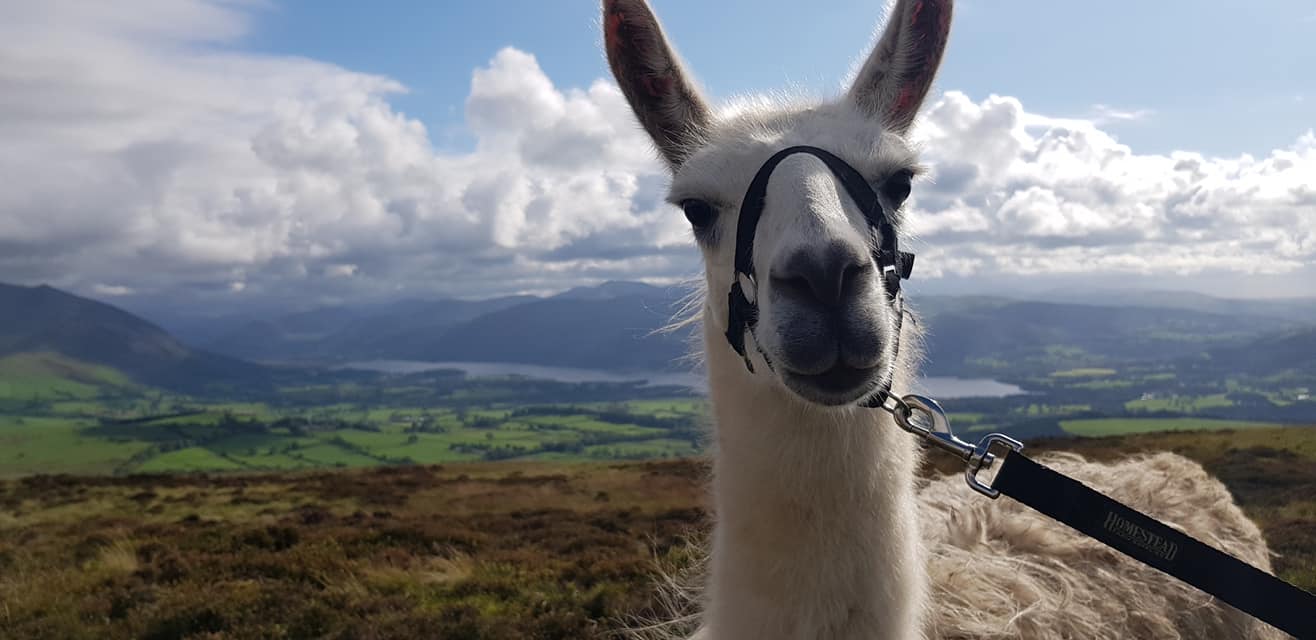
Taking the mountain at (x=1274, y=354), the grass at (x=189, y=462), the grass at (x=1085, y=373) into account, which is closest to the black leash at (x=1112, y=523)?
the grass at (x=189, y=462)

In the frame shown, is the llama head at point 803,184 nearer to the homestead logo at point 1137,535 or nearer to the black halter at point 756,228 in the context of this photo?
the black halter at point 756,228

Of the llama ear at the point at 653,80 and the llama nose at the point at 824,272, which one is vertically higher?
the llama ear at the point at 653,80

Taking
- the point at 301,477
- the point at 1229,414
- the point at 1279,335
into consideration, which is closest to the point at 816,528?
the point at 301,477

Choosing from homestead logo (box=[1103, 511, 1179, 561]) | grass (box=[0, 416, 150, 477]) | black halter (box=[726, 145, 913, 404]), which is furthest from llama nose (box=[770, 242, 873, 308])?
grass (box=[0, 416, 150, 477])

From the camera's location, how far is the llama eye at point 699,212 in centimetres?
292

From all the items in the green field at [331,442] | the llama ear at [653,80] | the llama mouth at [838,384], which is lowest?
the green field at [331,442]

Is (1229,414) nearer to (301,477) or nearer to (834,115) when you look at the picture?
(301,477)

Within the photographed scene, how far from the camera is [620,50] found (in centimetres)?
304

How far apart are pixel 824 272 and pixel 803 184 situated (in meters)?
0.46

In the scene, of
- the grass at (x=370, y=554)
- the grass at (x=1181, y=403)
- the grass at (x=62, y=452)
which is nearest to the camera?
the grass at (x=370, y=554)

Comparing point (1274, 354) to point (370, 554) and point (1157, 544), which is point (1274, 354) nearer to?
point (370, 554)

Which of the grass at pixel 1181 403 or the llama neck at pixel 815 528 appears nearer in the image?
the llama neck at pixel 815 528

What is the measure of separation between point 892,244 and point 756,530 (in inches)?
43.4

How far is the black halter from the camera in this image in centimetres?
256
